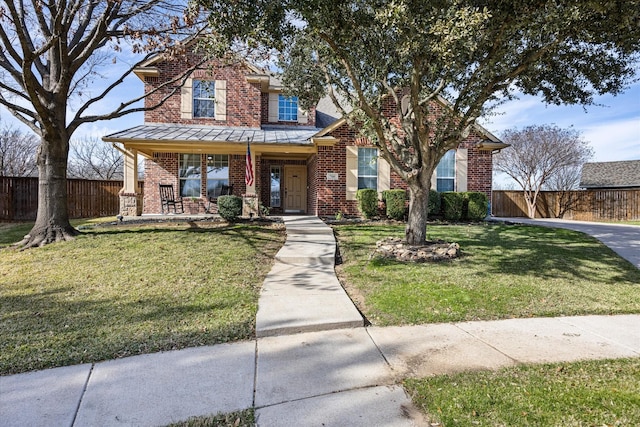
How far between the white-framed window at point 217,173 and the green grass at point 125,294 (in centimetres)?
528

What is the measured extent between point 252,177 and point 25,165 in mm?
21656

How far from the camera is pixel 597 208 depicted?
18.1m

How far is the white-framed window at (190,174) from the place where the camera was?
43.8 ft

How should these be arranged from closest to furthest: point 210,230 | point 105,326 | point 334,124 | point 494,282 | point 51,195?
point 105,326, point 494,282, point 51,195, point 210,230, point 334,124

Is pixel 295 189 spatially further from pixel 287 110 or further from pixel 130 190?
pixel 130 190

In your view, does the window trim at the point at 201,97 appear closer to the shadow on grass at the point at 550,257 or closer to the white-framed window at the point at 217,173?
the white-framed window at the point at 217,173

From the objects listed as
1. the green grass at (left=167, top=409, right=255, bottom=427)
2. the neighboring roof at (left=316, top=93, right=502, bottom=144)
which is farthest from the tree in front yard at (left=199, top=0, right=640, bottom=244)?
the green grass at (left=167, top=409, right=255, bottom=427)

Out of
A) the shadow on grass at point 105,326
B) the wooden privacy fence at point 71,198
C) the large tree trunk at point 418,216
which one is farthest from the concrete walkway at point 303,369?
the wooden privacy fence at point 71,198

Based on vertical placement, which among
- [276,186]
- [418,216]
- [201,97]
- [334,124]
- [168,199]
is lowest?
[418,216]

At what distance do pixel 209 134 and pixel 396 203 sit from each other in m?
7.23

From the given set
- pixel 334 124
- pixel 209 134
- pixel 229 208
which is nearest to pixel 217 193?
pixel 209 134

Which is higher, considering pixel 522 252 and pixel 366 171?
pixel 366 171

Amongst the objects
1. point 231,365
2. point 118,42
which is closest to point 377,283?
point 231,365

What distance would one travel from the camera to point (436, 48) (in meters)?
4.86
